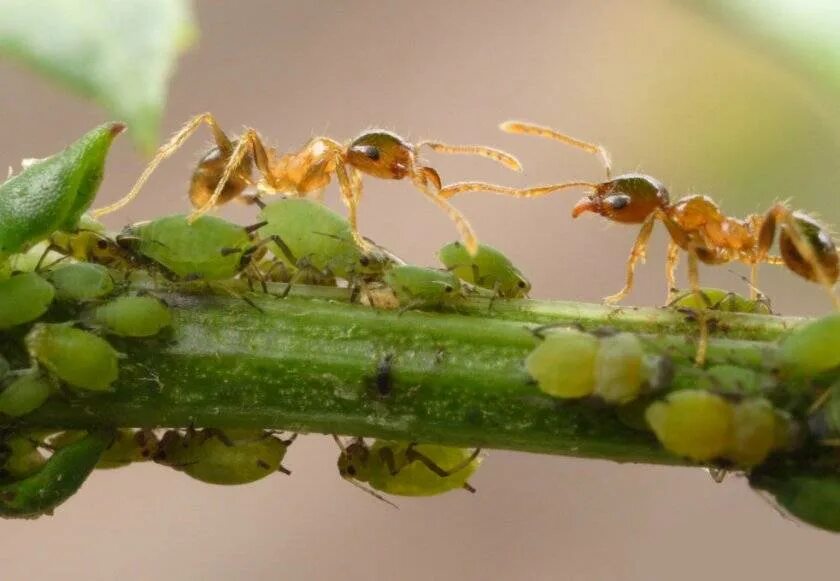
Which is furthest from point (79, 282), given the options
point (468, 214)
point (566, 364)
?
point (468, 214)

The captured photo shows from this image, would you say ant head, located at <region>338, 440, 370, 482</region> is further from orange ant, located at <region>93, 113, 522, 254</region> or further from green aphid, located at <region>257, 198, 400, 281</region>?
orange ant, located at <region>93, 113, 522, 254</region>

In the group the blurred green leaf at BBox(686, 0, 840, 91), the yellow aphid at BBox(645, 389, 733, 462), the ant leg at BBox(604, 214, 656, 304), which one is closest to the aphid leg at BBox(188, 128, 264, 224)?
the ant leg at BBox(604, 214, 656, 304)

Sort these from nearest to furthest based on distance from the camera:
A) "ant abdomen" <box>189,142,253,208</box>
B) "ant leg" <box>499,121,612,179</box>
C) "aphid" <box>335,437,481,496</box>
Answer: "aphid" <box>335,437,481,496</box>
"ant leg" <box>499,121,612,179</box>
"ant abdomen" <box>189,142,253,208</box>

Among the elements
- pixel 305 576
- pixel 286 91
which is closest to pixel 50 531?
pixel 305 576

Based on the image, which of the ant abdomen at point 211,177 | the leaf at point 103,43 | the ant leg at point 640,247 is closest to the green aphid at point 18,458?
the leaf at point 103,43

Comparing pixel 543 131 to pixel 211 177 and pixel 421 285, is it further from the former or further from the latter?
pixel 421 285

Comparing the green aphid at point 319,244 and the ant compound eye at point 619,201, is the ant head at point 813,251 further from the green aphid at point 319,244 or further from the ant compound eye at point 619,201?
the green aphid at point 319,244
